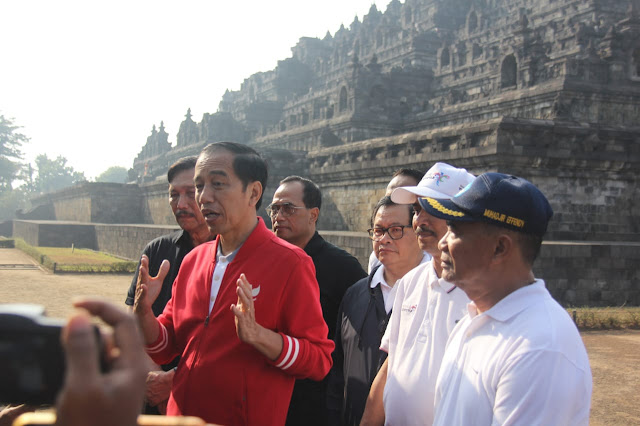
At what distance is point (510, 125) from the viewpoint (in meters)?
12.0

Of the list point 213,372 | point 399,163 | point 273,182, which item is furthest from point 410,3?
point 213,372

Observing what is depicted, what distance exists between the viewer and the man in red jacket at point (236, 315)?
2449mm

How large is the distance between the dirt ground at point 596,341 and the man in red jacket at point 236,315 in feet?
12.0

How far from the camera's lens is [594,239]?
12383mm

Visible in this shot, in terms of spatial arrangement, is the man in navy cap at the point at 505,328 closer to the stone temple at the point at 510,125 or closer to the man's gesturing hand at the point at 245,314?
the man's gesturing hand at the point at 245,314

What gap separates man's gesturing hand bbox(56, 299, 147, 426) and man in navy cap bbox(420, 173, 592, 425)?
1199 mm

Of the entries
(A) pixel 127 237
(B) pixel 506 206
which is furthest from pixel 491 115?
(B) pixel 506 206

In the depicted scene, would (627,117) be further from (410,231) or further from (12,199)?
(12,199)

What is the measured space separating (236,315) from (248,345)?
26 centimetres

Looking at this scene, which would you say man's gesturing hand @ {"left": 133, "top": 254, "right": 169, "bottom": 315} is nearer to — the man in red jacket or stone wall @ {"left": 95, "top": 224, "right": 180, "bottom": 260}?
the man in red jacket

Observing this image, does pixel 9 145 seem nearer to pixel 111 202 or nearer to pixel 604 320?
pixel 111 202

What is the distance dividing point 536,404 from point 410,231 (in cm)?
199

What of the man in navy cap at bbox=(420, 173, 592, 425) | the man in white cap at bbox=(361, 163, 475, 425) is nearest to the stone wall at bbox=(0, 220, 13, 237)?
the man in white cap at bbox=(361, 163, 475, 425)

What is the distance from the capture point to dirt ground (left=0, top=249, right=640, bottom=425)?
5.46 meters
